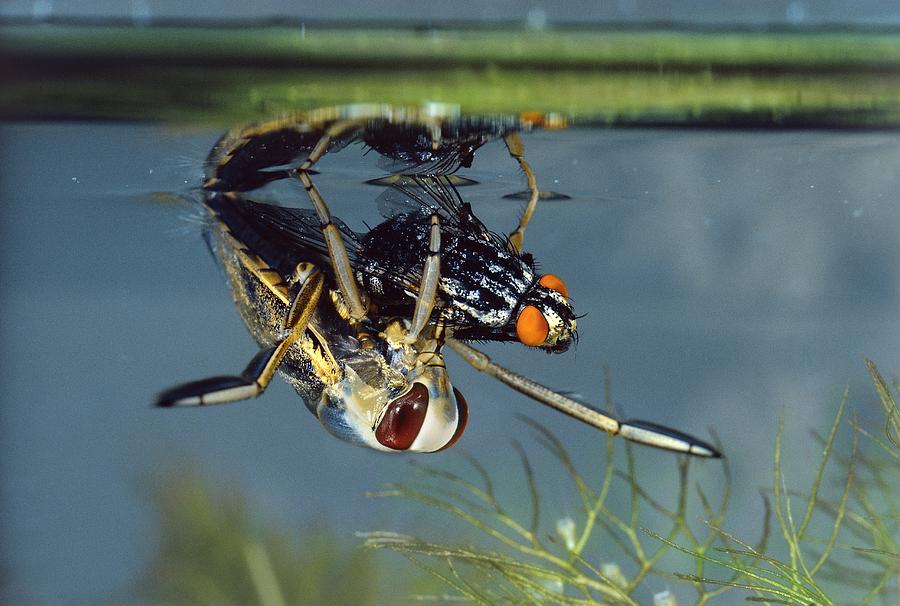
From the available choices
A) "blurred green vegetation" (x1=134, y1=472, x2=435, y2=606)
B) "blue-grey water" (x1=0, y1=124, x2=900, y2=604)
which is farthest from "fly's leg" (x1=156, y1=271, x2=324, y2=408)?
"blurred green vegetation" (x1=134, y1=472, x2=435, y2=606)

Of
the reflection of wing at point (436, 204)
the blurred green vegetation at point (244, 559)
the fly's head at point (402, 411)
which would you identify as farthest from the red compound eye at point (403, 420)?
the blurred green vegetation at point (244, 559)

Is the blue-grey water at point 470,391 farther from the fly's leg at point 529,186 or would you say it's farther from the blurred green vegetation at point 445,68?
the blurred green vegetation at point 445,68

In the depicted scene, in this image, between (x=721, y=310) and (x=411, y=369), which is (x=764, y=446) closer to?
(x=721, y=310)

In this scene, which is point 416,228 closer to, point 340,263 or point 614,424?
point 340,263

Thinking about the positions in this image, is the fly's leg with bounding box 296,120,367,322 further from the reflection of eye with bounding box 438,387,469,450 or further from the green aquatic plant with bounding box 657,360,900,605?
the green aquatic plant with bounding box 657,360,900,605

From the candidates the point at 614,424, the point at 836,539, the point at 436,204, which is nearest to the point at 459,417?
the point at 614,424
